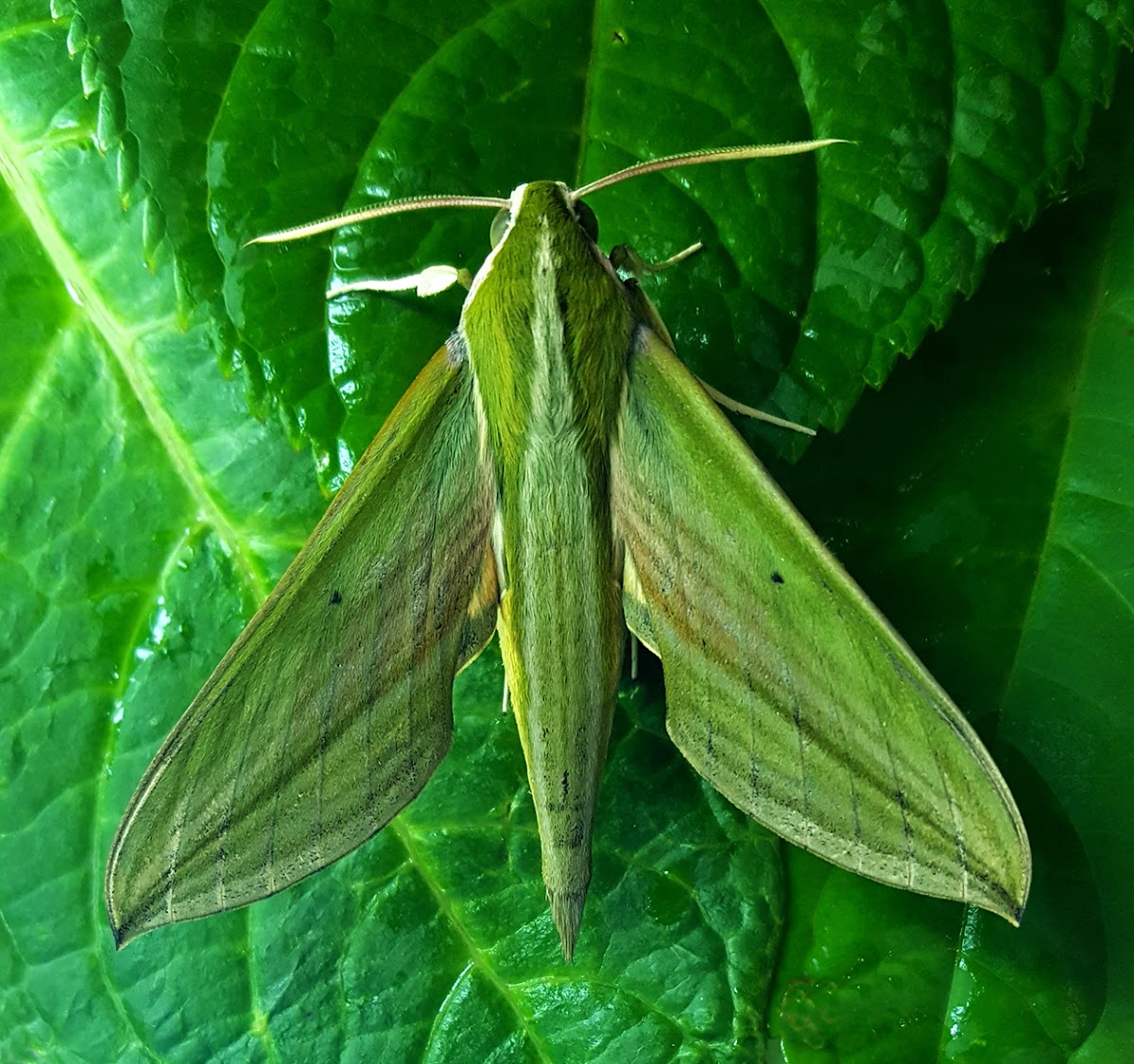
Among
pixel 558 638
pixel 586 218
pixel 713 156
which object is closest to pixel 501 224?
pixel 586 218

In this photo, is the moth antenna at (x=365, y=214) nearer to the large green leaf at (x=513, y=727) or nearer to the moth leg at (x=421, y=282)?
the moth leg at (x=421, y=282)

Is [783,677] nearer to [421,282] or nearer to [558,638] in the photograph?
[558,638]

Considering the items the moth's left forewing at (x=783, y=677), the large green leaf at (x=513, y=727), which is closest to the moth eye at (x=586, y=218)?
the moth's left forewing at (x=783, y=677)

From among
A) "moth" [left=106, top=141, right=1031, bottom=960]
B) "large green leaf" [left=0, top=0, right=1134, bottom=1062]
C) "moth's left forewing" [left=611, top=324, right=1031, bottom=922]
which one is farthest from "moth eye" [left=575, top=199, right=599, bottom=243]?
"large green leaf" [left=0, top=0, right=1134, bottom=1062]

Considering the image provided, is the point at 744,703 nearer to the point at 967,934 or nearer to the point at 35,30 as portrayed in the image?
the point at 967,934

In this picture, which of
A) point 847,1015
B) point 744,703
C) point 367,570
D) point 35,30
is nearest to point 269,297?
point 367,570

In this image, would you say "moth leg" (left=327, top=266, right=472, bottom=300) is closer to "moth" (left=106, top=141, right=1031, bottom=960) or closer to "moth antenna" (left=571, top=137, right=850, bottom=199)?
"moth" (left=106, top=141, right=1031, bottom=960)
